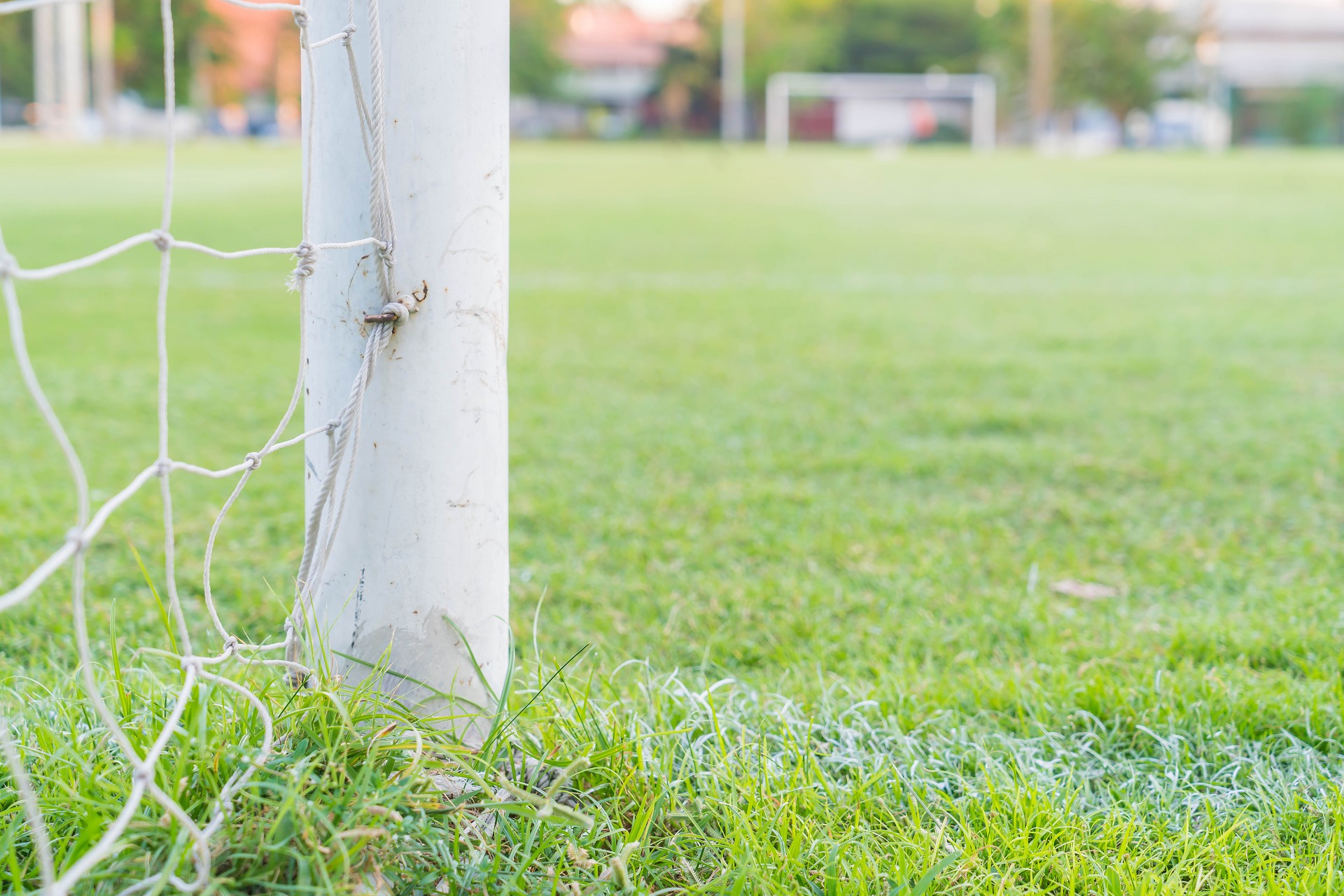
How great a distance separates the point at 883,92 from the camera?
46.8m

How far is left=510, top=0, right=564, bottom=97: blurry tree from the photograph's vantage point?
55312 millimetres

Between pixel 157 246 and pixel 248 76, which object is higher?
pixel 248 76

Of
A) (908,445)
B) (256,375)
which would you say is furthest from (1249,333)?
(256,375)

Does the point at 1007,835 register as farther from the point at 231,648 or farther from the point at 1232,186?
the point at 1232,186

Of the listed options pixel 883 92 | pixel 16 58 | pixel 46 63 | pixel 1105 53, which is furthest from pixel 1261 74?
pixel 16 58

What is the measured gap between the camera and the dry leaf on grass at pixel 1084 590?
2258 millimetres

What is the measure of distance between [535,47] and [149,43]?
17.3 meters

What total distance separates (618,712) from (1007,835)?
543 mm

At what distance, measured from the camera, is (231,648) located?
1.23m

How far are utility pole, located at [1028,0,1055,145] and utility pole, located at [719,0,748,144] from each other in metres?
12.0

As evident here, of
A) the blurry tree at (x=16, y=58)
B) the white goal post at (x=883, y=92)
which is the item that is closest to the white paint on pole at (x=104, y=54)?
the blurry tree at (x=16, y=58)

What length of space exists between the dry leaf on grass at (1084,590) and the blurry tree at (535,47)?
5547 centimetres

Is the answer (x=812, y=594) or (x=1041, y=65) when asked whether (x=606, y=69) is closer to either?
(x=1041, y=65)

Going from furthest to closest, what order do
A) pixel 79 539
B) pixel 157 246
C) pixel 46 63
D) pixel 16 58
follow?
pixel 16 58 → pixel 46 63 → pixel 157 246 → pixel 79 539
